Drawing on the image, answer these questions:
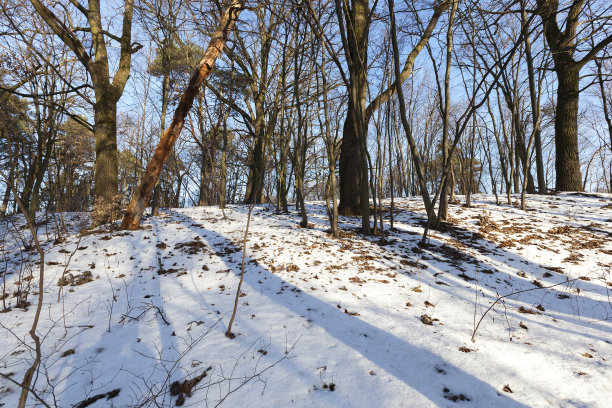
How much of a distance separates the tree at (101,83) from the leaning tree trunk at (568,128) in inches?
556

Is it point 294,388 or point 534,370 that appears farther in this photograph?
point 534,370

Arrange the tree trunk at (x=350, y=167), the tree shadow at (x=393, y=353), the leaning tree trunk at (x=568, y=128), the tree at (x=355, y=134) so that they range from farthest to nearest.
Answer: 1. the leaning tree trunk at (x=568, y=128)
2. the tree trunk at (x=350, y=167)
3. the tree at (x=355, y=134)
4. the tree shadow at (x=393, y=353)

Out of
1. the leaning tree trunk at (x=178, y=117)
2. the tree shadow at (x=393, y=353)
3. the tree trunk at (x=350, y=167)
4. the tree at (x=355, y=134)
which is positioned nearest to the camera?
the tree shadow at (x=393, y=353)

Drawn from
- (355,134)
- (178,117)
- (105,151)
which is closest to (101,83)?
(105,151)

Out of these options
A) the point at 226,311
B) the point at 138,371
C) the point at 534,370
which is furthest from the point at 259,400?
the point at 534,370

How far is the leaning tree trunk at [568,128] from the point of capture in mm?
8914

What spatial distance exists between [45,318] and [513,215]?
9.13 m

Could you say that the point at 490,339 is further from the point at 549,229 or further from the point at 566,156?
the point at 566,156

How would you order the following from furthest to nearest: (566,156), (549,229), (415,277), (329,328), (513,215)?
(566,156) → (513,215) → (549,229) → (415,277) → (329,328)

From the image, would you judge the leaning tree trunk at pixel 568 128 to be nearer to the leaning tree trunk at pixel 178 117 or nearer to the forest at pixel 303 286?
the forest at pixel 303 286

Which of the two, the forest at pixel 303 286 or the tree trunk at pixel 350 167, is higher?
the tree trunk at pixel 350 167

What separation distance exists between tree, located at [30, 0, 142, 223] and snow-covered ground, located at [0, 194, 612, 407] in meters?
1.90

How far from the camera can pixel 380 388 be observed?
1829 millimetres

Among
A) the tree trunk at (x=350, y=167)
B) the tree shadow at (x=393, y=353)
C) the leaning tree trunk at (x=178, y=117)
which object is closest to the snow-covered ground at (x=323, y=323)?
the tree shadow at (x=393, y=353)
